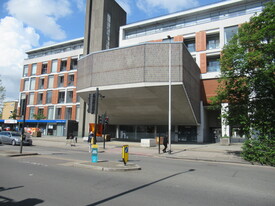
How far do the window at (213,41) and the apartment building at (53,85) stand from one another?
26.5 m

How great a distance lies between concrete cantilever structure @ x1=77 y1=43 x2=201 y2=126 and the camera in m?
23.9

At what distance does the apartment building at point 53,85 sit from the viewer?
46.4 meters

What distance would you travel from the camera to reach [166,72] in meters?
23.6

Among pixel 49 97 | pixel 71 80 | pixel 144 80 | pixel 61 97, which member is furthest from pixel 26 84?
pixel 144 80

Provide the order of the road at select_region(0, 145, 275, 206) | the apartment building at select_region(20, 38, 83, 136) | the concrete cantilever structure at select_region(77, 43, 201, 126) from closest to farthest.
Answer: the road at select_region(0, 145, 275, 206) → the concrete cantilever structure at select_region(77, 43, 201, 126) → the apartment building at select_region(20, 38, 83, 136)

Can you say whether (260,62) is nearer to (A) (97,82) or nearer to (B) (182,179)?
(B) (182,179)

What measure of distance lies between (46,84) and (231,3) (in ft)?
133

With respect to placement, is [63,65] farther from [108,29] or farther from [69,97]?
[108,29]

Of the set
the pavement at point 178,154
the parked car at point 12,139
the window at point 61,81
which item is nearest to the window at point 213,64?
the pavement at point 178,154

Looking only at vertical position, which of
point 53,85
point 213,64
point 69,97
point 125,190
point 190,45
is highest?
point 190,45

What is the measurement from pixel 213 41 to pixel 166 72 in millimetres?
15562

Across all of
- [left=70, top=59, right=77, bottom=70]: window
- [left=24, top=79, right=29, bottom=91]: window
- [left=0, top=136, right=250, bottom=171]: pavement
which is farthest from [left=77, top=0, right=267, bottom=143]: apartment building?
Answer: [left=24, top=79, right=29, bottom=91]: window

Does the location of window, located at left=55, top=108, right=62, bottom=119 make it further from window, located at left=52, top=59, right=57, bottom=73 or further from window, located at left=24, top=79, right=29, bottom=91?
window, located at left=24, top=79, right=29, bottom=91

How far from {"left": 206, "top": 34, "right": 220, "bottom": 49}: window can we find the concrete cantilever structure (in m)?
5.36
